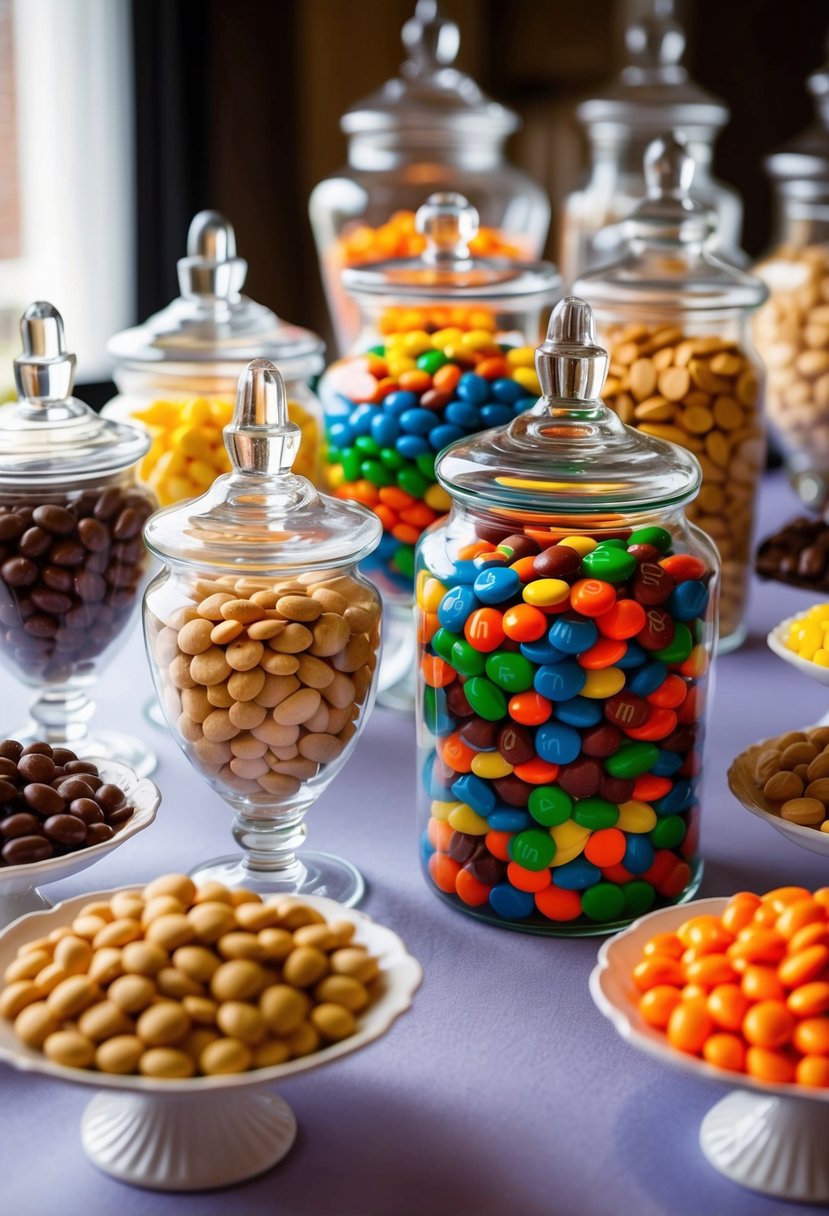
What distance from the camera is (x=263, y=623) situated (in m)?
0.84

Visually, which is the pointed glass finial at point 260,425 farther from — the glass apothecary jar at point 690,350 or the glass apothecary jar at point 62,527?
the glass apothecary jar at point 690,350

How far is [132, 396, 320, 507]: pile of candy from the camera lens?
3.94 ft

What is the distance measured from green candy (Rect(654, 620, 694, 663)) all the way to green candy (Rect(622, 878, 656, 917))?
5.5 inches

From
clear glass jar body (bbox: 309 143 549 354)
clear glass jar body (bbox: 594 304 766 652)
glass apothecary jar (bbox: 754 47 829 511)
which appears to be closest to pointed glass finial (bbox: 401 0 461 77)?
clear glass jar body (bbox: 309 143 549 354)

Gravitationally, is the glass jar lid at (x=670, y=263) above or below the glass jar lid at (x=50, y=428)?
above

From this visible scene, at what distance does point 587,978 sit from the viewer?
0.87 meters

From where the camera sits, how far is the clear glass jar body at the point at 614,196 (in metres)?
1.94

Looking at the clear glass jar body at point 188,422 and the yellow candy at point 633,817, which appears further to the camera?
the clear glass jar body at point 188,422

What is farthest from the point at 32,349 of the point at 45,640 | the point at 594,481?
the point at 594,481

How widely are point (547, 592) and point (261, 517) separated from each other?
0.58 feet

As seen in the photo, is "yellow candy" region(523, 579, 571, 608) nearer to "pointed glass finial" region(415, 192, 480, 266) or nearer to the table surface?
the table surface

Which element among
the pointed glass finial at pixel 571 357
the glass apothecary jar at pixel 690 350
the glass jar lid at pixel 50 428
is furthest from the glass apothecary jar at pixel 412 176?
the pointed glass finial at pixel 571 357

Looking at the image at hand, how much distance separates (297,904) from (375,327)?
681 mm

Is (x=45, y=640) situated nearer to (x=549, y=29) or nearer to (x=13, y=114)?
(x=13, y=114)
